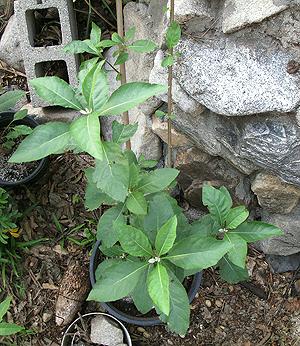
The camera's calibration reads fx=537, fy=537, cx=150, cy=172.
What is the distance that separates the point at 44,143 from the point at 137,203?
1.13 feet

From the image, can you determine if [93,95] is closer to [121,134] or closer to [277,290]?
[121,134]

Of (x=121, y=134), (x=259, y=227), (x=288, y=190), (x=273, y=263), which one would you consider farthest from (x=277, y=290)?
(x=121, y=134)

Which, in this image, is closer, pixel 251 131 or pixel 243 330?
pixel 251 131

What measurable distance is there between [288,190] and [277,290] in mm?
577

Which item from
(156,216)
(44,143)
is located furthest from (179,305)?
(44,143)

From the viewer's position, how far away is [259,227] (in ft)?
4.79

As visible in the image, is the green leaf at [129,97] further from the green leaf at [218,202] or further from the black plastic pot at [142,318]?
the black plastic pot at [142,318]

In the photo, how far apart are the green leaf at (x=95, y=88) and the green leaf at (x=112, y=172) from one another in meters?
0.12

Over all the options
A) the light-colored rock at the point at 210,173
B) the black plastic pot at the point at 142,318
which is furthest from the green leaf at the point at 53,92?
the black plastic pot at the point at 142,318

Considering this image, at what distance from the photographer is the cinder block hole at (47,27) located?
2.34 metres

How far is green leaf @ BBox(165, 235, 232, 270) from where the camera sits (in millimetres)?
1233

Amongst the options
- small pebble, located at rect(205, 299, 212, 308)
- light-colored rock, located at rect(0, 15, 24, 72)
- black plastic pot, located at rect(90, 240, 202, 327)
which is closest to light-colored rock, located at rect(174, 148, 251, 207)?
black plastic pot, located at rect(90, 240, 202, 327)

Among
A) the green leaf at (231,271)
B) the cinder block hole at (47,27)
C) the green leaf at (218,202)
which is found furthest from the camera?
the cinder block hole at (47,27)

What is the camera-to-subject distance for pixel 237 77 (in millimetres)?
1491
